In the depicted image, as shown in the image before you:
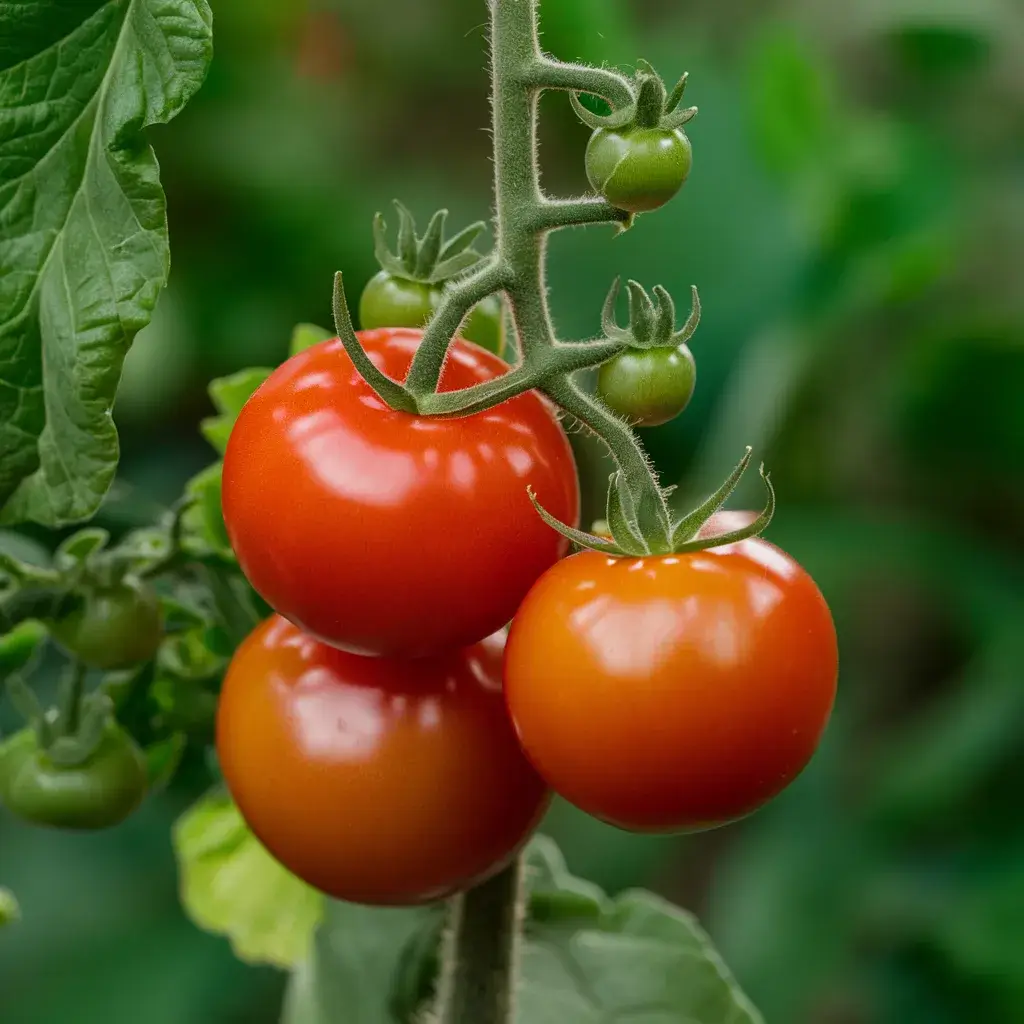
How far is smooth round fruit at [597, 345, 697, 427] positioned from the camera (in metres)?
0.56

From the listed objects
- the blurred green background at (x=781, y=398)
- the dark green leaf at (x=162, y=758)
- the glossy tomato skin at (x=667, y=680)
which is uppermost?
the glossy tomato skin at (x=667, y=680)

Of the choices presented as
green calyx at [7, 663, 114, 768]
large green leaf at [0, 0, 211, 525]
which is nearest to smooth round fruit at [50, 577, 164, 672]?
green calyx at [7, 663, 114, 768]

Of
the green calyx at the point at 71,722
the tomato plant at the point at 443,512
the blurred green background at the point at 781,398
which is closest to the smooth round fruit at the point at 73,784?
the green calyx at the point at 71,722

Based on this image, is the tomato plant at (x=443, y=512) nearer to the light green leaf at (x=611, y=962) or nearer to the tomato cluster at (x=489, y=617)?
the tomato cluster at (x=489, y=617)

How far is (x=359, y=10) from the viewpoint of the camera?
7.31ft

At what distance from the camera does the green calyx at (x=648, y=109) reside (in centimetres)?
52

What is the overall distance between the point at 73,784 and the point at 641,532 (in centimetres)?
34

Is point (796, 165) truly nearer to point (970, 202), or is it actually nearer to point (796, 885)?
point (970, 202)

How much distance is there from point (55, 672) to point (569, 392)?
1.41m

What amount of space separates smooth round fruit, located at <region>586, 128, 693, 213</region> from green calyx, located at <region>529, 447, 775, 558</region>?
0.10 meters

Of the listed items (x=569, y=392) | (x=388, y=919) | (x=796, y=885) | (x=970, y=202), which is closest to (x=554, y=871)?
(x=388, y=919)

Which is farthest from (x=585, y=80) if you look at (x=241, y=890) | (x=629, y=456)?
Result: (x=241, y=890)

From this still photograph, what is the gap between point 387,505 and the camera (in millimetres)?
552

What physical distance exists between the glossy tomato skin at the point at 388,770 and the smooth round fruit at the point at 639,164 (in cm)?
22
